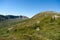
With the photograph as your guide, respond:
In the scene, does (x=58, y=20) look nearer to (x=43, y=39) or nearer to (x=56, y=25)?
(x=56, y=25)

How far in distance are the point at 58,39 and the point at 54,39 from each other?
3158mm

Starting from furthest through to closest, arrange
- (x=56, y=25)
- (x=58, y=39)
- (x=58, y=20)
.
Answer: (x=58, y=20) < (x=56, y=25) < (x=58, y=39)

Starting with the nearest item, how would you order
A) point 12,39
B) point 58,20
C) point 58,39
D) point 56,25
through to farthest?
point 12,39 → point 58,39 → point 56,25 → point 58,20

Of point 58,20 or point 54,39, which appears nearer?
point 54,39

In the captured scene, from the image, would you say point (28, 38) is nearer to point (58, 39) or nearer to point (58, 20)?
point (58, 39)

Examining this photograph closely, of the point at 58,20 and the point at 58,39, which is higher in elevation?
the point at 58,20

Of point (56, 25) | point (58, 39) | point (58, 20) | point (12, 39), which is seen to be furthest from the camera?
point (58, 20)

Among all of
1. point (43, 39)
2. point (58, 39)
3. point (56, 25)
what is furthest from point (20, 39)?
point (56, 25)

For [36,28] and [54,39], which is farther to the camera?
[36,28]

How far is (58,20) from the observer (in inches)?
7835

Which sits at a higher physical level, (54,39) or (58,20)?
(58,20)

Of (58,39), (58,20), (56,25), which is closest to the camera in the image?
(58,39)

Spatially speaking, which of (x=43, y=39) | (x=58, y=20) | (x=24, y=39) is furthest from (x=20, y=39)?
(x=58, y=20)

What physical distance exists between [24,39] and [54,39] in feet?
92.6
